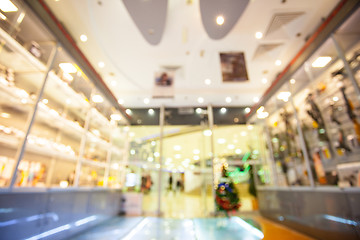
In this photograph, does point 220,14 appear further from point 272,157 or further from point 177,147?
point 177,147

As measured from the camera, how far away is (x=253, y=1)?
3664mm

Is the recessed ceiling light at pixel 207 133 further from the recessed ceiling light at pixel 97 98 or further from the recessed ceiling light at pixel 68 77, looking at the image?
the recessed ceiling light at pixel 68 77

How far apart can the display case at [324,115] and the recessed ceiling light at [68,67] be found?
211 inches

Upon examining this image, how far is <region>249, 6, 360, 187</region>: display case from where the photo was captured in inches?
131

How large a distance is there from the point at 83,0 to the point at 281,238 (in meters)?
6.29

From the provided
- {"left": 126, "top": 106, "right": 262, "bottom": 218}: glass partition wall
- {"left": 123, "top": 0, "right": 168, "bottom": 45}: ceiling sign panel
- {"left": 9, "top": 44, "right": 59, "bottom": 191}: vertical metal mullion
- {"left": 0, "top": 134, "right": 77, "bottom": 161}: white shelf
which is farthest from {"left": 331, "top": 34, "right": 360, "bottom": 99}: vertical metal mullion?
{"left": 0, "top": 134, "right": 77, "bottom": 161}: white shelf

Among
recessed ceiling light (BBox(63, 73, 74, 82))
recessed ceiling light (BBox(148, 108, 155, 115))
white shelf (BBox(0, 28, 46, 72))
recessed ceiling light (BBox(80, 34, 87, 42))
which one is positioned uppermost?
recessed ceiling light (BBox(80, 34, 87, 42))

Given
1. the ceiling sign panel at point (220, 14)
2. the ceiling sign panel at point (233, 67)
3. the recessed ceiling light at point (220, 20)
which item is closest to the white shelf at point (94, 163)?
the ceiling sign panel at point (233, 67)

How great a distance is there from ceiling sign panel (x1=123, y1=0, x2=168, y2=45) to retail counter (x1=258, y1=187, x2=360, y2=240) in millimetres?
4758

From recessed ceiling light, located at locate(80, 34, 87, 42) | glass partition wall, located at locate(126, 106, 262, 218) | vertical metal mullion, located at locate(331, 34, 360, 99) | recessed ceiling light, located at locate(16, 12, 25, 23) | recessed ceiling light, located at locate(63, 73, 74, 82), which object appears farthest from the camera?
glass partition wall, located at locate(126, 106, 262, 218)

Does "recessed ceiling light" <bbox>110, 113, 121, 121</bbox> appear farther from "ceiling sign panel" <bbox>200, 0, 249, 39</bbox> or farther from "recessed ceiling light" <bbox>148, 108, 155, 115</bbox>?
"ceiling sign panel" <bbox>200, 0, 249, 39</bbox>

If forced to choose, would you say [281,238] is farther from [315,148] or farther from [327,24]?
[327,24]

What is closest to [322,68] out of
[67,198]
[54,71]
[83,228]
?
[54,71]

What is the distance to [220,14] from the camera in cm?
363
